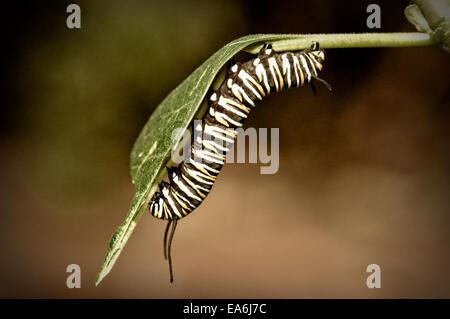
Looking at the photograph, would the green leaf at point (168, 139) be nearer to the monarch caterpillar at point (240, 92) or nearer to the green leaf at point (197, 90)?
the green leaf at point (197, 90)

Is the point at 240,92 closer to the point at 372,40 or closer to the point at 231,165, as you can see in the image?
the point at 372,40

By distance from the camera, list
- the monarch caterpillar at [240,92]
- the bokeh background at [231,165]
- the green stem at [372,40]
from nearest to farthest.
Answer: the green stem at [372,40]
the monarch caterpillar at [240,92]
the bokeh background at [231,165]

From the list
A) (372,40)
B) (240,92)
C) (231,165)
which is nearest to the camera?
(372,40)

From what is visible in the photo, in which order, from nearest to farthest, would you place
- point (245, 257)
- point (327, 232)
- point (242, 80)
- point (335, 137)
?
point (242, 80)
point (245, 257)
point (327, 232)
point (335, 137)

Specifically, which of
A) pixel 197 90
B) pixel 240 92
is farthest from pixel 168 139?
pixel 240 92

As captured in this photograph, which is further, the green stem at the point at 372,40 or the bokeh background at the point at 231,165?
the bokeh background at the point at 231,165

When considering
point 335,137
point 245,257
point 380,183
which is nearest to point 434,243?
point 380,183

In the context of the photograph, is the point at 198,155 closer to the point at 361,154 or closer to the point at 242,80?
the point at 242,80

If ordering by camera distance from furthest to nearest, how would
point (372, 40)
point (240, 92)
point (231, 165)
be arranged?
point (231, 165)
point (240, 92)
point (372, 40)

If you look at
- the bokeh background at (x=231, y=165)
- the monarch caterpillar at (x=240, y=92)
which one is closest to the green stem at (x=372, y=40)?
the monarch caterpillar at (x=240, y=92)

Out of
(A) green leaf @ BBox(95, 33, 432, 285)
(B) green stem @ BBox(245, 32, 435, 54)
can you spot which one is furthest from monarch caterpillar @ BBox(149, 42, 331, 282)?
(B) green stem @ BBox(245, 32, 435, 54)

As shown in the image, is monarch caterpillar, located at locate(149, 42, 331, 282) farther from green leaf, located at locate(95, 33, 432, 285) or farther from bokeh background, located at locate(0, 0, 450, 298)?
bokeh background, located at locate(0, 0, 450, 298)
